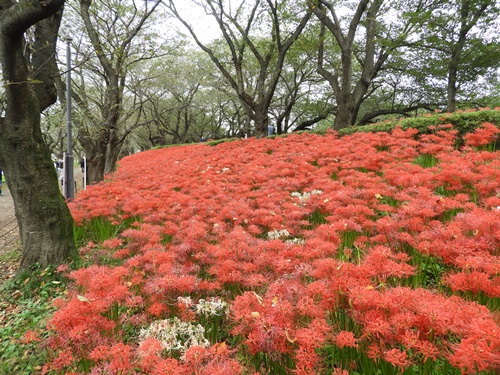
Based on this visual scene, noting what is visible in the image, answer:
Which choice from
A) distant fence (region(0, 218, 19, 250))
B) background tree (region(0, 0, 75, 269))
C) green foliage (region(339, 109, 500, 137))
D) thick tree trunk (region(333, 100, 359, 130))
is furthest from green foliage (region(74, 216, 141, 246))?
thick tree trunk (region(333, 100, 359, 130))

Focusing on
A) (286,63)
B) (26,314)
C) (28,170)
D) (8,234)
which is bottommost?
(8,234)

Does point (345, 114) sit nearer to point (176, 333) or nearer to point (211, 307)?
point (211, 307)

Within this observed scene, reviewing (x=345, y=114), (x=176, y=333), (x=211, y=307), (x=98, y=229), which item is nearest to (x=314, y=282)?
(x=211, y=307)

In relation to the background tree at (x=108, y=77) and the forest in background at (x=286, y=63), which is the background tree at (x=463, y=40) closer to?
the forest in background at (x=286, y=63)

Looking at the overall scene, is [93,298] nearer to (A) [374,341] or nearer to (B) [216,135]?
(A) [374,341]

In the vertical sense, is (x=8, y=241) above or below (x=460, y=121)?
below

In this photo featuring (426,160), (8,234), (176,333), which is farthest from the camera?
(8,234)

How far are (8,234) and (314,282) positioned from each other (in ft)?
32.7

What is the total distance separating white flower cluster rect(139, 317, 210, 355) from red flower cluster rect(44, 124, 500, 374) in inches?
3.0

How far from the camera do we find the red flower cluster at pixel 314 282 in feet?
4.87

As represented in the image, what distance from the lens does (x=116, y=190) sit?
6062mm

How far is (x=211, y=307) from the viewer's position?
2188 mm

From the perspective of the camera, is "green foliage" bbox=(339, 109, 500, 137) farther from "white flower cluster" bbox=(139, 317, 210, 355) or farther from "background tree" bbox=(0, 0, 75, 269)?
"background tree" bbox=(0, 0, 75, 269)

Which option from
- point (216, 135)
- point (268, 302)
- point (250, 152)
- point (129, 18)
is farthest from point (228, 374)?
point (216, 135)
